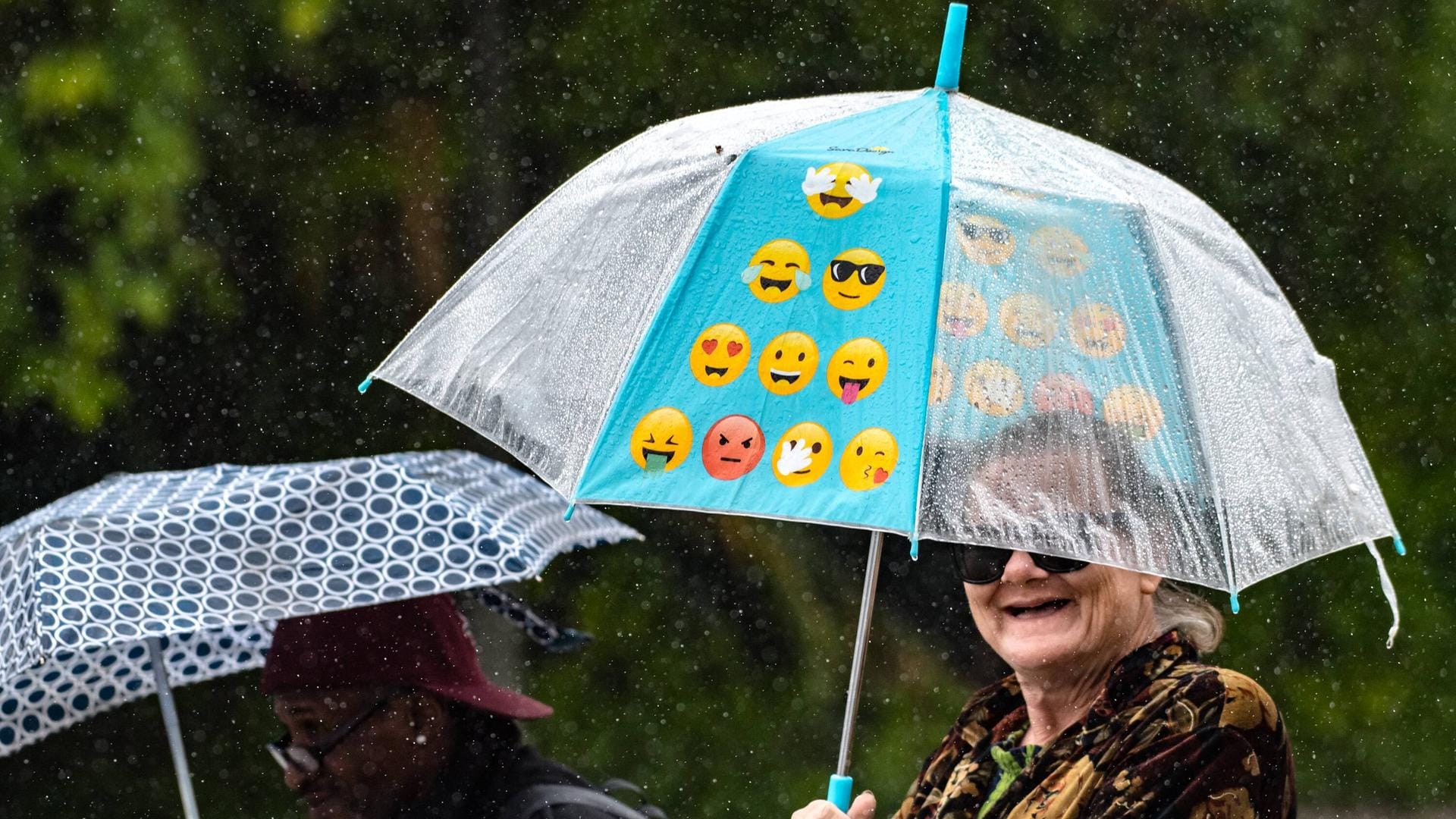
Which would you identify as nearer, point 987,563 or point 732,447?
point 732,447

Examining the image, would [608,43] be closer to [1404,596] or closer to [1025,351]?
[1404,596]

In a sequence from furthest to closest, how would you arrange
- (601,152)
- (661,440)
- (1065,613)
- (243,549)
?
(601,152) < (243,549) < (1065,613) < (661,440)

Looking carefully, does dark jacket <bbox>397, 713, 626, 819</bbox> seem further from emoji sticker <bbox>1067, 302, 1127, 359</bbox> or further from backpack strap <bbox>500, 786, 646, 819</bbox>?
emoji sticker <bbox>1067, 302, 1127, 359</bbox>

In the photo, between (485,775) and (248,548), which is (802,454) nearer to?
(248,548)

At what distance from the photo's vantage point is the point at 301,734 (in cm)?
395

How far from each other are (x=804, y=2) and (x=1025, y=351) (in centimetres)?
462

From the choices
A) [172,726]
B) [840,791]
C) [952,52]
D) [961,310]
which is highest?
[952,52]

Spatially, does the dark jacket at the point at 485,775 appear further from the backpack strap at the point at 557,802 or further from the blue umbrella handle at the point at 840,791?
the blue umbrella handle at the point at 840,791

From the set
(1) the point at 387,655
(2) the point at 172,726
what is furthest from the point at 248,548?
(2) the point at 172,726

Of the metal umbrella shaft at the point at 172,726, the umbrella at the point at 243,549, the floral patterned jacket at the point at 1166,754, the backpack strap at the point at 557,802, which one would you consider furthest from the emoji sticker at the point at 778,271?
the metal umbrella shaft at the point at 172,726

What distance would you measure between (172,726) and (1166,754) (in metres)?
2.39

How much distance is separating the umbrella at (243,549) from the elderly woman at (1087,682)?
1.17 metres

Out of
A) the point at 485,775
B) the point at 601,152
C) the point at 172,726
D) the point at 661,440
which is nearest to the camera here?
the point at 661,440

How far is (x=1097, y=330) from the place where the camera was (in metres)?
2.42
